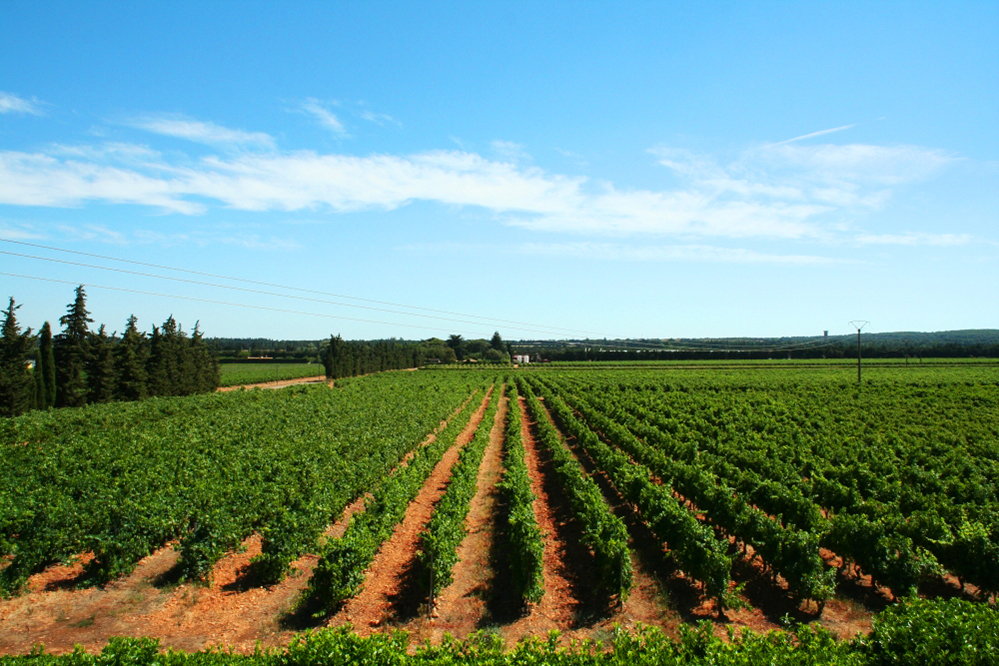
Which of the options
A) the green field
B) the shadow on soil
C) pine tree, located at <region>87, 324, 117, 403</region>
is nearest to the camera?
the green field

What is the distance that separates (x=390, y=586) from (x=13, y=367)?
43.6 meters

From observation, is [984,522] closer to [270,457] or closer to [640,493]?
[640,493]

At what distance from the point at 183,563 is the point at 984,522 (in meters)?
21.3

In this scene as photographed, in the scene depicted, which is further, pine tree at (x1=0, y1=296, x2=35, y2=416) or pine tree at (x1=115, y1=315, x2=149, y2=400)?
pine tree at (x1=115, y1=315, x2=149, y2=400)

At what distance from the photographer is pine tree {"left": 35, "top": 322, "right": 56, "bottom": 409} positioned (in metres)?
44.2

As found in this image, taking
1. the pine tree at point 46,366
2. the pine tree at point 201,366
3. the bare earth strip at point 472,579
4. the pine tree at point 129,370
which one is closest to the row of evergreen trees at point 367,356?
the pine tree at point 201,366

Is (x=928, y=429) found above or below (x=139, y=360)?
below

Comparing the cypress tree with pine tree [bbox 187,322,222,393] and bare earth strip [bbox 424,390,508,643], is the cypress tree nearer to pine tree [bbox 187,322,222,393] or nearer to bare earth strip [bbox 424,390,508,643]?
pine tree [bbox 187,322,222,393]

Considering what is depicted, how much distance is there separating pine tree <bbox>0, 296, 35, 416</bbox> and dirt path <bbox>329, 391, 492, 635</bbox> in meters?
38.5

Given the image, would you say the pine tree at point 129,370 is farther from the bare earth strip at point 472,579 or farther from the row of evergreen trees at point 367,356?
the bare earth strip at point 472,579

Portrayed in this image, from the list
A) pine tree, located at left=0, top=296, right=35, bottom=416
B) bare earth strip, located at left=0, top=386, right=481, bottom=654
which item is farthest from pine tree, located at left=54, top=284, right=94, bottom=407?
bare earth strip, located at left=0, top=386, right=481, bottom=654

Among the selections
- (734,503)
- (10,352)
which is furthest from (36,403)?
(734,503)

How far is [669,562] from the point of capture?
546 inches

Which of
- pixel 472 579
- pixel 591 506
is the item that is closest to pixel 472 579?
pixel 472 579
